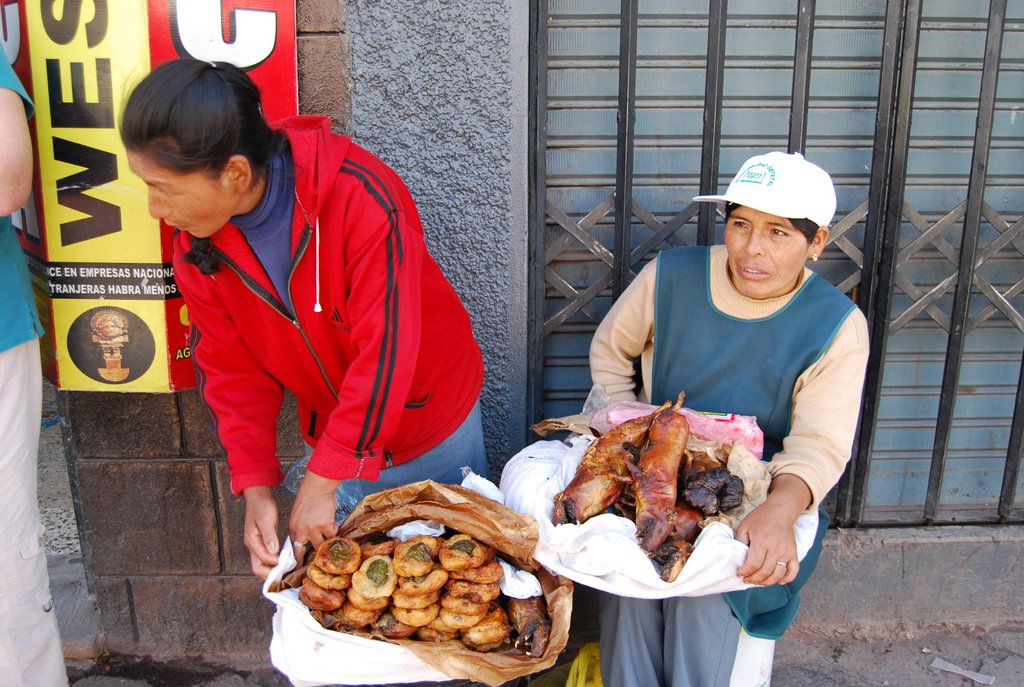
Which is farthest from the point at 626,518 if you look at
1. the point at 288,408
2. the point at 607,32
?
the point at 607,32

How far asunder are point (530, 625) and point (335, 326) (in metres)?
0.80

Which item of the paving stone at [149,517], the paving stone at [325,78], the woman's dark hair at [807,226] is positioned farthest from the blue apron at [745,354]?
the paving stone at [149,517]

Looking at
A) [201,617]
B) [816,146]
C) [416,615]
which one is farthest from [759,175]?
[201,617]

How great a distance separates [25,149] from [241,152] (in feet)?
2.30

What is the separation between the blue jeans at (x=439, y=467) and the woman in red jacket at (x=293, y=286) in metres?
0.02

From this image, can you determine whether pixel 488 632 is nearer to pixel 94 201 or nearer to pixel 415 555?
pixel 415 555

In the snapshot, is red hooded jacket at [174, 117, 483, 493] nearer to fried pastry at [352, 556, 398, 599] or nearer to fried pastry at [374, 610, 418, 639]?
fried pastry at [352, 556, 398, 599]

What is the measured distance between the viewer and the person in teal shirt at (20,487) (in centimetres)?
209

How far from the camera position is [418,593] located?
1.74m

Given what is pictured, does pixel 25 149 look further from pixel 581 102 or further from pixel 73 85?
pixel 581 102

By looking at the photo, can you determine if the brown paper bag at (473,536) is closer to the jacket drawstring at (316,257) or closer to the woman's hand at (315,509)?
the woman's hand at (315,509)

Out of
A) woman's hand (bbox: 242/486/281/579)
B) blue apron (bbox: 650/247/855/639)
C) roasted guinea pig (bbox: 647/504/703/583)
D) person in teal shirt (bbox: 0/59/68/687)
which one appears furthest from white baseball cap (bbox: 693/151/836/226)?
person in teal shirt (bbox: 0/59/68/687)

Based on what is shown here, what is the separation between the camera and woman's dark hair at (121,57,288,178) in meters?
1.54

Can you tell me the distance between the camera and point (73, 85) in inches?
88.7
